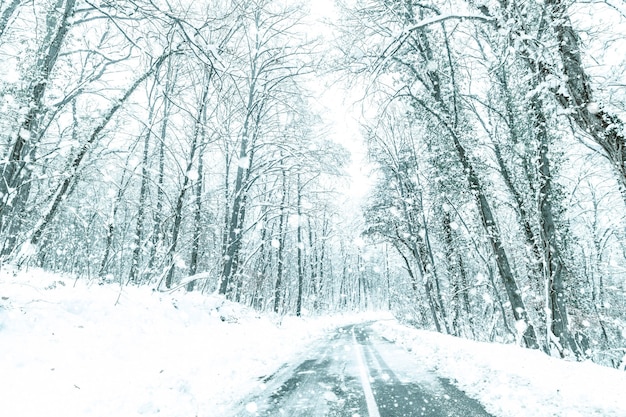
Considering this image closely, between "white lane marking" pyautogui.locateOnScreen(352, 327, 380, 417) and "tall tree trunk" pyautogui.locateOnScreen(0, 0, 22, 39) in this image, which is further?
"tall tree trunk" pyautogui.locateOnScreen(0, 0, 22, 39)

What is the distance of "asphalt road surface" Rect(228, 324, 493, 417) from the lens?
179 inches

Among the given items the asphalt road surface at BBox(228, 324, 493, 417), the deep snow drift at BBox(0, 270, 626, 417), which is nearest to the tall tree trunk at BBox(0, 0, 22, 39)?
the deep snow drift at BBox(0, 270, 626, 417)

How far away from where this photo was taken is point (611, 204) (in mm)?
18422

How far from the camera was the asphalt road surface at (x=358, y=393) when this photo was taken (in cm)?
455

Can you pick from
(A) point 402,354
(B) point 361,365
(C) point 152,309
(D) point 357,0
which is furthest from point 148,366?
Answer: (D) point 357,0

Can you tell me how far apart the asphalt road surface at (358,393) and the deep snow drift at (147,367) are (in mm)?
351

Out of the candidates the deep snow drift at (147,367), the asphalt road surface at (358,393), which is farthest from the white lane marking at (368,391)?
the deep snow drift at (147,367)

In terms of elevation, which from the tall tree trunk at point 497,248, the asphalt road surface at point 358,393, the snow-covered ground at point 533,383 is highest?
the tall tree trunk at point 497,248

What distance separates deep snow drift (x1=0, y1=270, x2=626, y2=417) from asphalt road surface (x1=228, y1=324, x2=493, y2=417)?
35 centimetres

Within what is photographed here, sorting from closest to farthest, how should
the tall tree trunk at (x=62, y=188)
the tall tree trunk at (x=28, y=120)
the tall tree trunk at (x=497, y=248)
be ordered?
the tall tree trunk at (x=28, y=120), the tall tree trunk at (x=62, y=188), the tall tree trunk at (x=497, y=248)

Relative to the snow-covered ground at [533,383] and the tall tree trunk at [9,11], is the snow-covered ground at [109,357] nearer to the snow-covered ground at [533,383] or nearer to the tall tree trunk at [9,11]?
the snow-covered ground at [533,383]

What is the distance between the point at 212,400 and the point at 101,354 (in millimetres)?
2220

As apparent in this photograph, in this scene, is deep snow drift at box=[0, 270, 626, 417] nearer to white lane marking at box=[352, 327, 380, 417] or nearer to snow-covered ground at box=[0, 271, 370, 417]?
snow-covered ground at box=[0, 271, 370, 417]

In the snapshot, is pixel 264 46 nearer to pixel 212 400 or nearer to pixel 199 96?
pixel 199 96
